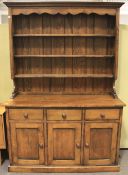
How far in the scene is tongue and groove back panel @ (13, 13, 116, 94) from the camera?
2457 millimetres

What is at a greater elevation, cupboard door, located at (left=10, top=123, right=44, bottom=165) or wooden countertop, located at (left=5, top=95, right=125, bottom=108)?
wooden countertop, located at (left=5, top=95, right=125, bottom=108)

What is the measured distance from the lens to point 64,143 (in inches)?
92.2

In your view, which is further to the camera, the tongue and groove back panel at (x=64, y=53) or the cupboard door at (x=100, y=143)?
the tongue and groove back panel at (x=64, y=53)

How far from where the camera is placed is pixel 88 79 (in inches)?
104

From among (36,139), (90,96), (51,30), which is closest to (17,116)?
(36,139)

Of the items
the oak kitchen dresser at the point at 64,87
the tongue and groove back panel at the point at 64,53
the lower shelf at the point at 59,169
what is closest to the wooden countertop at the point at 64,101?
the oak kitchen dresser at the point at 64,87

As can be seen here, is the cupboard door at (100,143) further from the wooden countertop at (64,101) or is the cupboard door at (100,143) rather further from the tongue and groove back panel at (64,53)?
the tongue and groove back panel at (64,53)

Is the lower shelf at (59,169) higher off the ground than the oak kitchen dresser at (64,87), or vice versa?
the oak kitchen dresser at (64,87)

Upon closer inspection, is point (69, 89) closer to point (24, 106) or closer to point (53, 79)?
point (53, 79)

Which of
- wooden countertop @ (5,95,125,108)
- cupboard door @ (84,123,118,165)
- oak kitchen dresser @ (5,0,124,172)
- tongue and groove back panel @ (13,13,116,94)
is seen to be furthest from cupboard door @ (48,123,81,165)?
tongue and groove back panel @ (13,13,116,94)

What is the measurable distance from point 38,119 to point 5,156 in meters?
0.86

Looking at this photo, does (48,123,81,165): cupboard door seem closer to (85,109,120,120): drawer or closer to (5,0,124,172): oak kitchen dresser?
(5,0,124,172): oak kitchen dresser

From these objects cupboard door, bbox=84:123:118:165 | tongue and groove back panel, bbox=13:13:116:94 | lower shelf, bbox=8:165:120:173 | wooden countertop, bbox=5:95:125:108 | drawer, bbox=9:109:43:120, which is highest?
tongue and groove back panel, bbox=13:13:116:94

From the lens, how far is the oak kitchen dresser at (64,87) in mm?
2254
